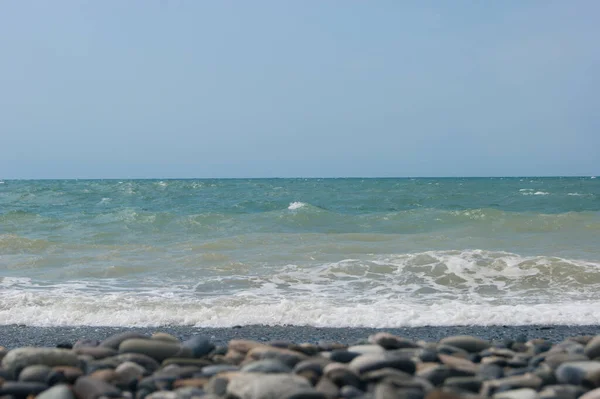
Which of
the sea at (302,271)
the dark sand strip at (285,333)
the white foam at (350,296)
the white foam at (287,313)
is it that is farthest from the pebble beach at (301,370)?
the sea at (302,271)

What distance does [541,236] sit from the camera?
12.6 meters

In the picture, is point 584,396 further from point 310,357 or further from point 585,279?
point 585,279

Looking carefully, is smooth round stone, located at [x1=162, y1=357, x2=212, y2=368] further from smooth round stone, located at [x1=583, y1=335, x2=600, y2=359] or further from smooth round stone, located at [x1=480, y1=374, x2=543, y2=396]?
smooth round stone, located at [x1=583, y1=335, x2=600, y2=359]

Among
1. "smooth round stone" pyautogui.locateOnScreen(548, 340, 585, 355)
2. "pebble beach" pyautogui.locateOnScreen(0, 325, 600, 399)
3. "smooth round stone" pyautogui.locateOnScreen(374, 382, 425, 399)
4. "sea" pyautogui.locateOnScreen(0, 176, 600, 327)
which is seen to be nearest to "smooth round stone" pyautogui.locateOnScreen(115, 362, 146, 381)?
"pebble beach" pyautogui.locateOnScreen(0, 325, 600, 399)

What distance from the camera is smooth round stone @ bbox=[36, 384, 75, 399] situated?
2.51m

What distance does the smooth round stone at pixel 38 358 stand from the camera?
2986mm

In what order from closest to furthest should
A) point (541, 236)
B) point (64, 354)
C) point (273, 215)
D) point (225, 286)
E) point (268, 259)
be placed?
1. point (64, 354)
2. point (225, 286)
3. point (268, 259)
4. point (541, 236)
5. point (273, 215)

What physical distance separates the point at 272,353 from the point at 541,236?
1088cm

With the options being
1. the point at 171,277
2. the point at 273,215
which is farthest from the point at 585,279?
the point at 273,215

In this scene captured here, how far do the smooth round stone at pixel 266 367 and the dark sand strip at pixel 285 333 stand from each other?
82.6 inches

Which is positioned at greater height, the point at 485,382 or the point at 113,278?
the point at 485,382

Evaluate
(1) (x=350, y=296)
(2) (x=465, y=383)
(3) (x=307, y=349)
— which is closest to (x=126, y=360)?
(3) (x=307, y=349)

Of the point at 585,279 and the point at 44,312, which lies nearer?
the point at 44,312

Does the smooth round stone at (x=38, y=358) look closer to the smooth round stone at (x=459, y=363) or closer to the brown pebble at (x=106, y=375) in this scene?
the brown pebble at (x=106, y=375)
